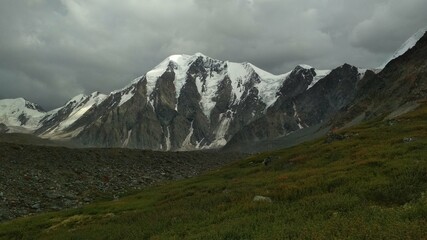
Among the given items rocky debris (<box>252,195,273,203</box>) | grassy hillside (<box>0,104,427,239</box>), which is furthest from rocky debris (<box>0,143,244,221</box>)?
rocky debris (<box>252,195,273,203</box>)

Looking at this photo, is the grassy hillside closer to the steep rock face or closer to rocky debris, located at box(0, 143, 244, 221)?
rocky debris, located at box(0, 143, 244, 221)

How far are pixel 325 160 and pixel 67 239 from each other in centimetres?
2566

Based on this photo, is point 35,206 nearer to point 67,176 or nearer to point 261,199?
point 67,176

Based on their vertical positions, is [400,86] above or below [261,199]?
above

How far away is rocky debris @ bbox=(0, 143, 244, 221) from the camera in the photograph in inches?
1868

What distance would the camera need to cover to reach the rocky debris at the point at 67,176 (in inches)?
1868

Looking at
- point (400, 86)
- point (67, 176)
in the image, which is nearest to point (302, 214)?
point (67, 176)

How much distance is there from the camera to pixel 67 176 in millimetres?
62219

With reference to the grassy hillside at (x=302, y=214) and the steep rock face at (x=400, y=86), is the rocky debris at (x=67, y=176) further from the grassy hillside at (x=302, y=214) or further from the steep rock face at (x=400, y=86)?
the steep rock face at (x=400, y=86)

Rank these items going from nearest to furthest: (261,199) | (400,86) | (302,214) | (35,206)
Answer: (302,214) < (261,199) < (35,206) < (400,86)

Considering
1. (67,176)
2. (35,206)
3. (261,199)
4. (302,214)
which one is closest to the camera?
(302,214)

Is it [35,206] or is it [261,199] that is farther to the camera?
[35,206]

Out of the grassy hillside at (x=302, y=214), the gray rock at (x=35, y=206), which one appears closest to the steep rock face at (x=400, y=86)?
the grassy hillside at (x=302, y=214)

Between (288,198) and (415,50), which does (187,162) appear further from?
(415,50)
